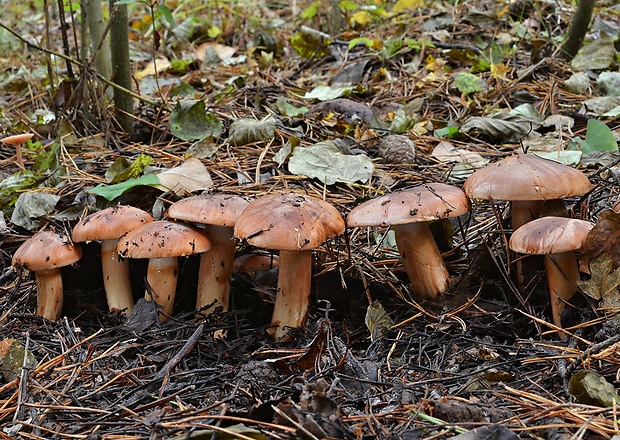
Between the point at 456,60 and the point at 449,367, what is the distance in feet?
13.4

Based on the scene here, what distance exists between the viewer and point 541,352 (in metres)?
2.20

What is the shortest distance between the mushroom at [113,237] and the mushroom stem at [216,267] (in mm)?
324

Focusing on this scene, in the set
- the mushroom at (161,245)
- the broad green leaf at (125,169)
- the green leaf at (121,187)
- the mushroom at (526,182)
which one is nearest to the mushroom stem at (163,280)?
the mushroom at (161,245)

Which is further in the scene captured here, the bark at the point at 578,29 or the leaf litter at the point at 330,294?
the bark at the point at 578,29

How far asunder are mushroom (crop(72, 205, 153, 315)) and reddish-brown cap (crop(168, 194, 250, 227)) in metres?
0.26

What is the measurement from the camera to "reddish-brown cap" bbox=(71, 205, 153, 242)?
8.70ft

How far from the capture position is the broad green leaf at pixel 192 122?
13.6 feet

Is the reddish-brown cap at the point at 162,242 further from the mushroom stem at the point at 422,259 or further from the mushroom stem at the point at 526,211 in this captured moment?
the mushroom stem at the point at 526,211

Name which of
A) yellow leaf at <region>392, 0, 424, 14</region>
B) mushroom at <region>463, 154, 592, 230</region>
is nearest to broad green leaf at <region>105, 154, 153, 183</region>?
mushroom at <region>463, 154, 592, 230</region>

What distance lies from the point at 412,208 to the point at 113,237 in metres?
1.33

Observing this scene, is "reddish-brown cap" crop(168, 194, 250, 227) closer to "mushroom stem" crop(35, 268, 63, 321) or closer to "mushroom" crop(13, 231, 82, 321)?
"mushroom" crop(13, 231, 82, 321)

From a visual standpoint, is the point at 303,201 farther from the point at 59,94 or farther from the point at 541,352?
the point at 59,94

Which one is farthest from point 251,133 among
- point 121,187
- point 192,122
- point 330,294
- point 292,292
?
point 292,292

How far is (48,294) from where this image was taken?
284 centimetres
